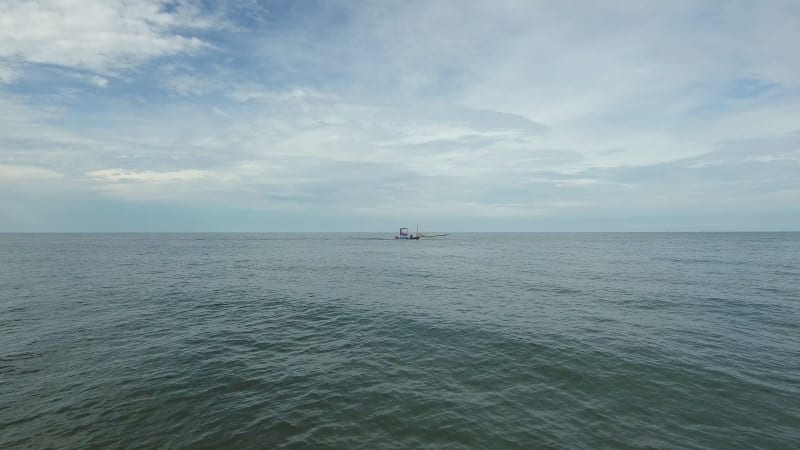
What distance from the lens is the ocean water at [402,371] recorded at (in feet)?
42.5

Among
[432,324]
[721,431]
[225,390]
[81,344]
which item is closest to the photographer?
[721,431]

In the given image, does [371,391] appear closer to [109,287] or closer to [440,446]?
[440,446]

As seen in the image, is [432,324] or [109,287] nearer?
[432,324]

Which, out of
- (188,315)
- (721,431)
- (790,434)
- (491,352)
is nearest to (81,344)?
(188,315)

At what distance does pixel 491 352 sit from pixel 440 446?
9.39 metres

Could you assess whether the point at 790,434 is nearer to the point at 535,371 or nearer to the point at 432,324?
the point at 535,371

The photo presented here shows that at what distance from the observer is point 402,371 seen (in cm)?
1838

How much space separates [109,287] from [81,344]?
25410 mm

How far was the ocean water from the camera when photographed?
1295 cm

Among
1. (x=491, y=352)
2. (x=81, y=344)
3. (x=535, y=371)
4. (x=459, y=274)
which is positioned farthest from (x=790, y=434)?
(x=459, y=274)

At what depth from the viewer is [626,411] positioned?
14.4 metres

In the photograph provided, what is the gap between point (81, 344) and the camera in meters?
22.4

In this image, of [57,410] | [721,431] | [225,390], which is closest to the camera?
[721,431]

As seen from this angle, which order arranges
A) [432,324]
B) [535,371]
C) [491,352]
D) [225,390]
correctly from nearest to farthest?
[225,390] → [535,371] → [491,352] → [432,324]
